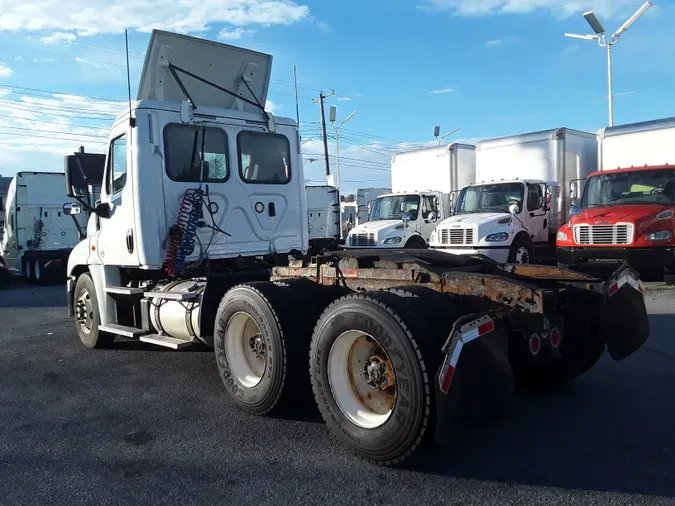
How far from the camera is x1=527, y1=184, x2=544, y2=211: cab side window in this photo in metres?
13.9

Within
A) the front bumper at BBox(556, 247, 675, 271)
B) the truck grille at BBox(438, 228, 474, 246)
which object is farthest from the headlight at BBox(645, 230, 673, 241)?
the truck grille at BBox(438, 228, 474, 246)

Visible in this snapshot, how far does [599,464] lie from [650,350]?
134 inches

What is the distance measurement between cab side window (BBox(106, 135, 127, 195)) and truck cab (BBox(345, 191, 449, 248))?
9.05 metres

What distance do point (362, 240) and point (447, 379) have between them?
473 inches

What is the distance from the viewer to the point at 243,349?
17.6 ft

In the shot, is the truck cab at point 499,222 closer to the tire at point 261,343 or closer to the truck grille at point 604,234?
the truck grille at point 604,234

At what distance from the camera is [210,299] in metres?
5.87

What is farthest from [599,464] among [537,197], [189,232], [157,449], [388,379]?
[537,197]

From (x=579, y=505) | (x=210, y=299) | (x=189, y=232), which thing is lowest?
(x=579, y=505)

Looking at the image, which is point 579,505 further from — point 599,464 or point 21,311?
point 21,311

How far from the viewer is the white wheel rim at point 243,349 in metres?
5.25

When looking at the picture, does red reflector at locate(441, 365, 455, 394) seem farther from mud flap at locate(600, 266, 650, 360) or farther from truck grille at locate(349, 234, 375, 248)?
truck grille at locate(349, 234, 375, 248)

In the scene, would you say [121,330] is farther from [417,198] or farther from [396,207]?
[417,198]

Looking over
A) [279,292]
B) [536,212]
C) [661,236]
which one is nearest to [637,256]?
[661,236]
